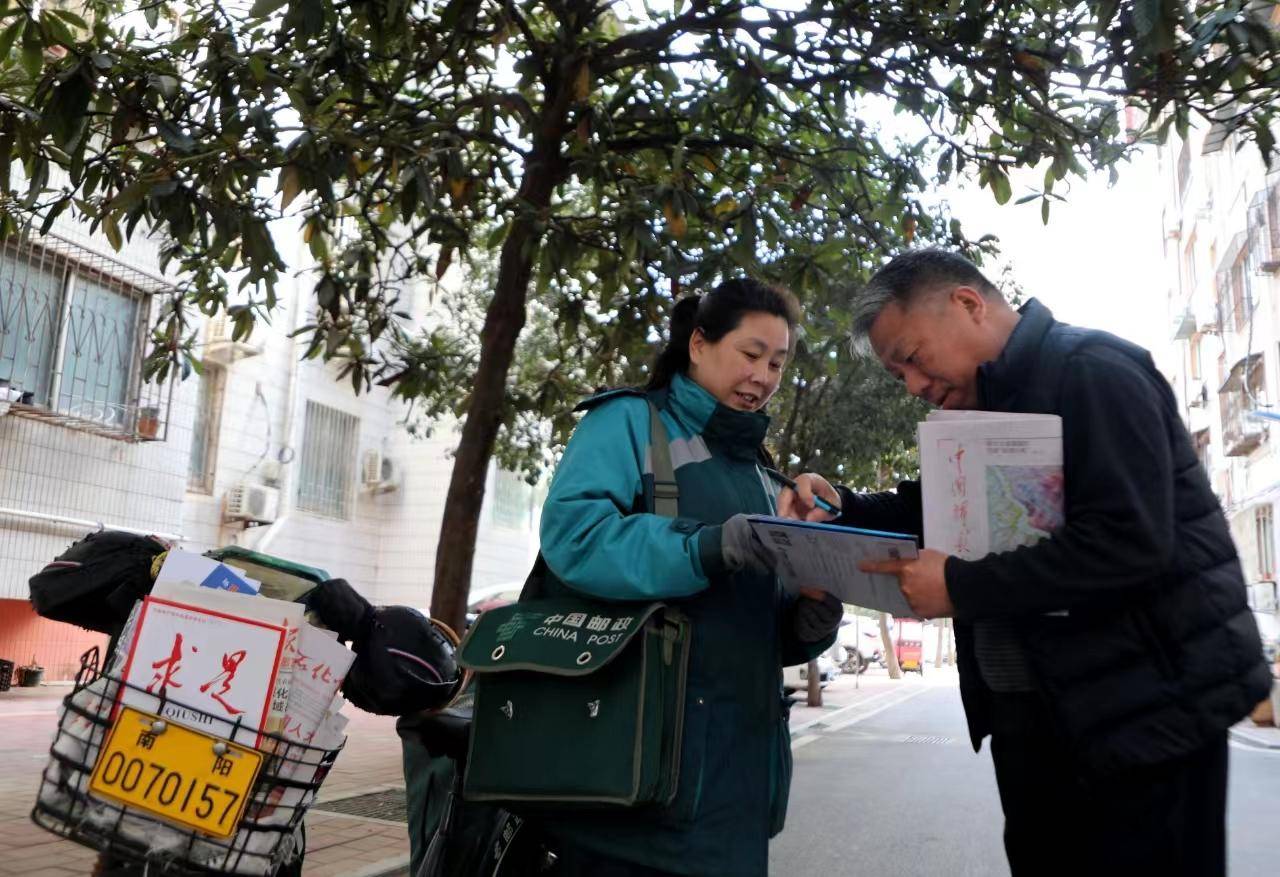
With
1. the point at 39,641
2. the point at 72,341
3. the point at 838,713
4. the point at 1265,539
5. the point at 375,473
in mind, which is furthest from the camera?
the point at 1265,539

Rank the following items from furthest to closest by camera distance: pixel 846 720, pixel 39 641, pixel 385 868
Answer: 1. pixel 846 720
2. pixel 39 641
3. pixel 385 868

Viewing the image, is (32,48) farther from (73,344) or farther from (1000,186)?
(73,344)

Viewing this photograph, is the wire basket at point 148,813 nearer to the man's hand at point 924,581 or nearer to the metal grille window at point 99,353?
the man's hand at point 924,581

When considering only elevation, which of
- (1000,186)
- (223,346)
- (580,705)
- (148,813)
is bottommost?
(148,813)

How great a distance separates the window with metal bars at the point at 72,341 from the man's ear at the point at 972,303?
12139mm

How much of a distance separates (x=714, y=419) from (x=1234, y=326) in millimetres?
25368

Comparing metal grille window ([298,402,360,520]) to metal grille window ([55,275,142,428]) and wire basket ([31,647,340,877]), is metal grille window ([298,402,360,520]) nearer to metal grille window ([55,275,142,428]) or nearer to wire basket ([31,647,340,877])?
metal grille window ([55,275,142,428])

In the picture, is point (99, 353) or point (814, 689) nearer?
point (99, 353)

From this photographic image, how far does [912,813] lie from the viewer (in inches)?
323

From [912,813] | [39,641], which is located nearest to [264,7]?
[912,813]

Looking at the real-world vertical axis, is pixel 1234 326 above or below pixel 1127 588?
above

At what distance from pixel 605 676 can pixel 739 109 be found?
4.78m

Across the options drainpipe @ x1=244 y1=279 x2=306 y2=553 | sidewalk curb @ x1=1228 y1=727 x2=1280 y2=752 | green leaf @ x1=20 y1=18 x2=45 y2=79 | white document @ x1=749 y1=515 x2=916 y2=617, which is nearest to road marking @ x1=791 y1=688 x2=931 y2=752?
sidewalk curb @ x1=1228 y1=727 x2=1280 y2=752

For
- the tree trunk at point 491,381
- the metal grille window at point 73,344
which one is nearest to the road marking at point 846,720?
the tree trunk at point 491,381
